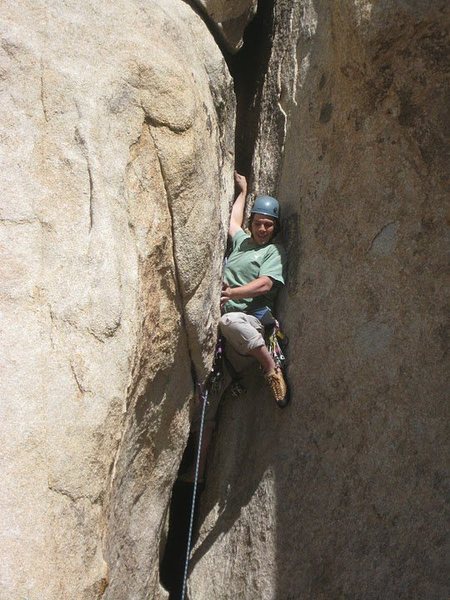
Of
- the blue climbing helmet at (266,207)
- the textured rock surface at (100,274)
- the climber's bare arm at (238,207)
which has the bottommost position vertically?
the climber's bare arm at (238,207)

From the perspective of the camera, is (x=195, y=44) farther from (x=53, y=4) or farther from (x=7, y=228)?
(x=7, y=228)

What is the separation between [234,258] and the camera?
6.63m

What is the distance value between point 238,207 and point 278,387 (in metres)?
1.45

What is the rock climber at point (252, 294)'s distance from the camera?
6.32 meters

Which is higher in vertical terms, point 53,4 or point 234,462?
point 53,4

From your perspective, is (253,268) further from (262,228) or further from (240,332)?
(240,332)

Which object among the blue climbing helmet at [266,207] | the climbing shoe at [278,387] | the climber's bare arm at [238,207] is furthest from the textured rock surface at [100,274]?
the climber's bare arm at [238,207]

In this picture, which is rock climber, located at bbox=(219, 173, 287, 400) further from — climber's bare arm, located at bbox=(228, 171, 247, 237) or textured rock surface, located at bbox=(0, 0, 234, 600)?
textured rock surface, located at bbox=(0, 0, 234, 600)

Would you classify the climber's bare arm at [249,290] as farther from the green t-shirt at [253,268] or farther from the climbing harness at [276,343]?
the climbing harness at [276,343]

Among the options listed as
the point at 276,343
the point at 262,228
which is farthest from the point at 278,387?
the point at 262,228

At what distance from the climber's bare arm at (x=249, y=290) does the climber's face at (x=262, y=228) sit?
35cm

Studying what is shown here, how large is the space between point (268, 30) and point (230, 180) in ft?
5.07

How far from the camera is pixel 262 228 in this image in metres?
6.63

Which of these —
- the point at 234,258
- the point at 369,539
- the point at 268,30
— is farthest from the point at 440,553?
the point at 268,30
